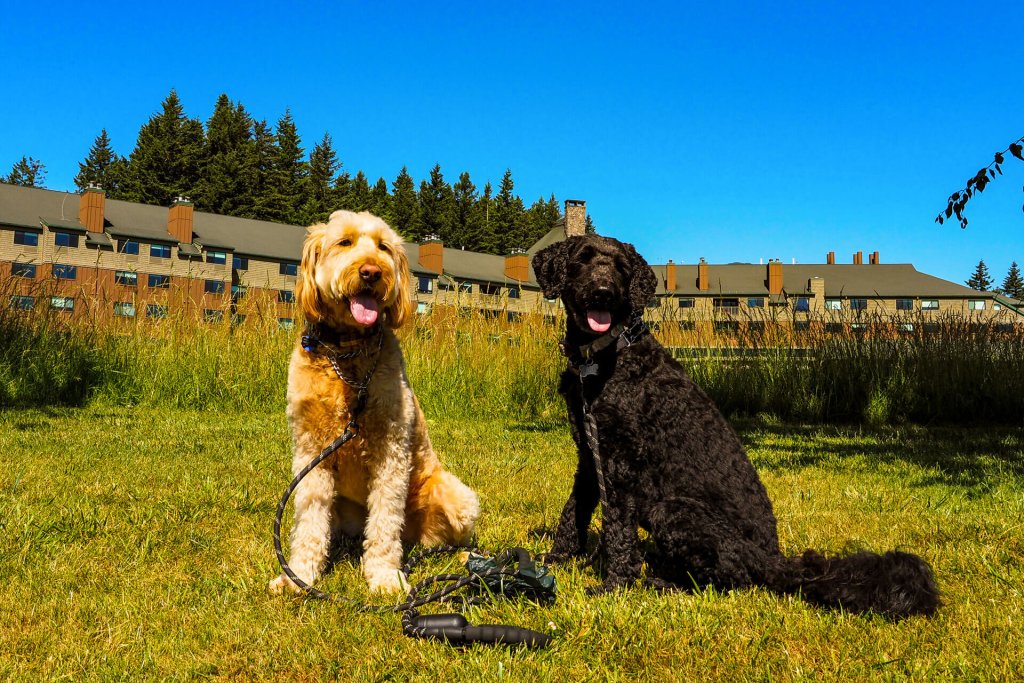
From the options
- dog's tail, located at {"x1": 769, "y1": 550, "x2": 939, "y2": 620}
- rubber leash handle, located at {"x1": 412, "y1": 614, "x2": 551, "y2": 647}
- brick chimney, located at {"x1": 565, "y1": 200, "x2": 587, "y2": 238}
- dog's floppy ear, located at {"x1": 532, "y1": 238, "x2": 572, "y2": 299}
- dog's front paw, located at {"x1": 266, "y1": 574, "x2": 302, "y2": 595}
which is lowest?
dog's front paw, located at {"x1": 266, "y1": 574, "x2": 302, "y2": 595}

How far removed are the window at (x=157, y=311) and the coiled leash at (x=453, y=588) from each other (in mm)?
9549

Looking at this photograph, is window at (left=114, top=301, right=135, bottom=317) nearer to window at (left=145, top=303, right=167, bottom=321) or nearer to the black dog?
window at (left=145, top=303, right=167, bottom=321)

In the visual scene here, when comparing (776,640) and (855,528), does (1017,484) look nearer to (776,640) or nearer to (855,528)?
(855,528)

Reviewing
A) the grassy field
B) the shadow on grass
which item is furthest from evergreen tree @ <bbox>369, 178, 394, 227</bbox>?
the grassy field

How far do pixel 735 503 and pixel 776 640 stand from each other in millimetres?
631

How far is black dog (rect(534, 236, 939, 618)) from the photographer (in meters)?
3.14

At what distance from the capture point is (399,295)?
3.53 meters

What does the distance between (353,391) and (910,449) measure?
24.9 feet

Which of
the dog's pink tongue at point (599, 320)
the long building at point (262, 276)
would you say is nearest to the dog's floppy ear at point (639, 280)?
the dog's pink tongue at point (599, 320)

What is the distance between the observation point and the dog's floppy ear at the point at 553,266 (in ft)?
13.1

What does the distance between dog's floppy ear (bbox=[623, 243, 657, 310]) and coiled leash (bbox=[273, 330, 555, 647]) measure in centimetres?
142

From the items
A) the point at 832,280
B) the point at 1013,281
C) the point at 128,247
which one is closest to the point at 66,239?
the point at 128,247

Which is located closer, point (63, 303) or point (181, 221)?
point (63, 303)

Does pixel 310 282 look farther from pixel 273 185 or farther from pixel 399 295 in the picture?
pixel 273 185
